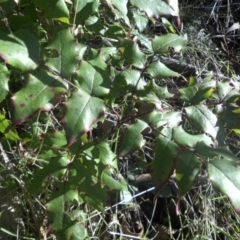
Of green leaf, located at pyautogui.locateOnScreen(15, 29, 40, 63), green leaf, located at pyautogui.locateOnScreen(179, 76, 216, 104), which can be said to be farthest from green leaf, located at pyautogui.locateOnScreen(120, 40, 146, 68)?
green leaf, located at pyautogui.locateOnScreen(15, 29, 40, 63)

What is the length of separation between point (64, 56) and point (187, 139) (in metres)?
0.30

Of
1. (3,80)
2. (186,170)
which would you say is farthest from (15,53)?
(186,170)

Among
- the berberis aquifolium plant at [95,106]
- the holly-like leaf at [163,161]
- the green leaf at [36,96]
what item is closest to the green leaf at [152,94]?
the berberis aquifolium plant at [95,106]

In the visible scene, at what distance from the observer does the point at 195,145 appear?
44.3 inches

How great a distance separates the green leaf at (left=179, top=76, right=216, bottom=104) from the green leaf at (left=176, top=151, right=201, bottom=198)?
7.5 inches

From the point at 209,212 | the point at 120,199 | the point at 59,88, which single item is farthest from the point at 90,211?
the point at 59,88

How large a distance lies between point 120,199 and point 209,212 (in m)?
0.35

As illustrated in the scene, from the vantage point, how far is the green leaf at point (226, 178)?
1.03m

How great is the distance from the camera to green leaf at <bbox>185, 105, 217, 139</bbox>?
1.21 meters

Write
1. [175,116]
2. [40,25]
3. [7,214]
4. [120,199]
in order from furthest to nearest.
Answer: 1. [120,199]
2. [7,214]
3. [40,25]
4. [175,116]

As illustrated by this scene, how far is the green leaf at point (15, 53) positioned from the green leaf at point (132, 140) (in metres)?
0.24

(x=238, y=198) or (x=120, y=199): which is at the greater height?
(x=238, y=198)

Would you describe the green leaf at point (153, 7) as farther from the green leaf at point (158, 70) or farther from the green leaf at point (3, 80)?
the green leaf at point (3, 80)

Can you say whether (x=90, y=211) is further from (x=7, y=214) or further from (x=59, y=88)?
(x=59, y=88)
